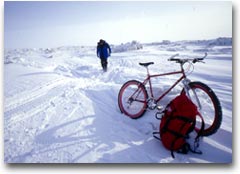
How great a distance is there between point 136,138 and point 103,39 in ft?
4.88

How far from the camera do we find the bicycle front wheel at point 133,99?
2861 mm

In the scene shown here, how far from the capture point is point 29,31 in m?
3.05

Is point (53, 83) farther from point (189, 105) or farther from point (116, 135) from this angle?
point (189, 105)

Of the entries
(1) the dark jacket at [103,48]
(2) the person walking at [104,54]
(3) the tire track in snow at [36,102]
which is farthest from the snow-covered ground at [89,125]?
(2) the person walking at [104,54]

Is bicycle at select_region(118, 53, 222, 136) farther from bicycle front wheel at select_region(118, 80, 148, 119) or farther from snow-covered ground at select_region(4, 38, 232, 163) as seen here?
snow-covered ground at select_region(4, 38, 232, 163)

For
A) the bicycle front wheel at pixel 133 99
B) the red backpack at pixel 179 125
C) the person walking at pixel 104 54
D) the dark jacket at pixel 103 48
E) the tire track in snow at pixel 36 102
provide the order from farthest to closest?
the person walking at pixel 104 54, the dark jacket at pixel 103 48, the bicycle front wheel at pixel 133 99, the tire track in snow at pixel 36 102, the red backpack at pixel 179 125

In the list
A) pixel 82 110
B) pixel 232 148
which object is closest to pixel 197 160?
pixel 232 148

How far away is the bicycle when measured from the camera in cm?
227

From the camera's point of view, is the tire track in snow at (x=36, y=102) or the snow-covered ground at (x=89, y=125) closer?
the snow-covered ground at (x=89, y=125)

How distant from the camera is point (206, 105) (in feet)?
8.12

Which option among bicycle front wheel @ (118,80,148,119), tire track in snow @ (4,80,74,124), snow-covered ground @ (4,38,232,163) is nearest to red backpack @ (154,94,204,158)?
snow-covered ground @ (4,38,232,163)

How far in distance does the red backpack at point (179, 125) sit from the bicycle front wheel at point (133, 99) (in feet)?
1.76

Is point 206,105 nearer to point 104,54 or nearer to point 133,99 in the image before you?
point 133,99

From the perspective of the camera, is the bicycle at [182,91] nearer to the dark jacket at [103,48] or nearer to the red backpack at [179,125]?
the red backpack at [179,125]
